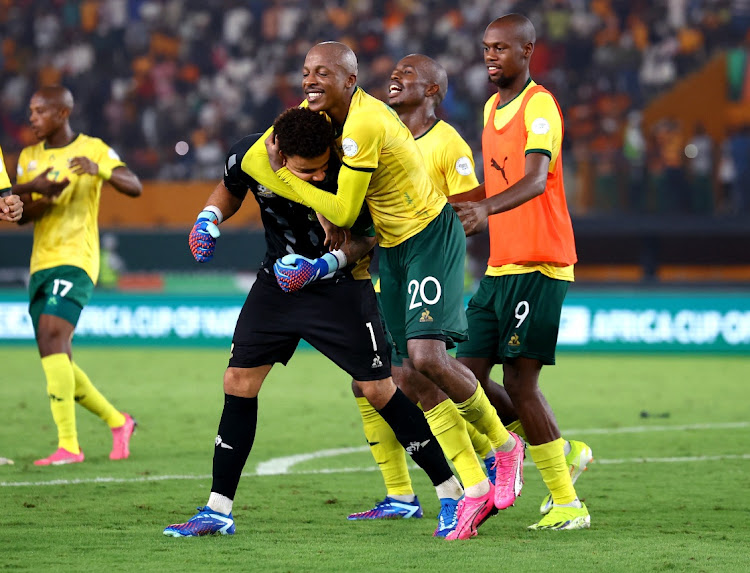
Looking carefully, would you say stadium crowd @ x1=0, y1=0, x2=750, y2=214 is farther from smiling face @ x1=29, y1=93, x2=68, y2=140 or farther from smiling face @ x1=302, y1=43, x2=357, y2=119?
smiling face @ x1=302, y1=43, x2=357, y2=119

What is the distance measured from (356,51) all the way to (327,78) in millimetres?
16814

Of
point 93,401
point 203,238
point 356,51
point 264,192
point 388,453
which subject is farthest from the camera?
point 356,51

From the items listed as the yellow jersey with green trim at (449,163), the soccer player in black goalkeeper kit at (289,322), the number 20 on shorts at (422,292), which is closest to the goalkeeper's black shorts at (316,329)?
the soccer player in black goalkeeper kit at (289,322)

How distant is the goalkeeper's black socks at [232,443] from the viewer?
5398 millimetres

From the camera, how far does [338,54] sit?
17.2ft

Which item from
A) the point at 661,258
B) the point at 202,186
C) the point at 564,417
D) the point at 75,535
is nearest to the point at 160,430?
the point at 564,417

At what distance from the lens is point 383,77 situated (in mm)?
20594

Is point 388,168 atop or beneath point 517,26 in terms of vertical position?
beneath

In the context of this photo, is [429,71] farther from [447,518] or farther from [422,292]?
[447,518]

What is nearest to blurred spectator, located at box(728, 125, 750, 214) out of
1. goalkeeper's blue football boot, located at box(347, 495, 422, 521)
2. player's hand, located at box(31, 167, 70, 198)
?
player's hand, located at box(31, 167, 70, 198)

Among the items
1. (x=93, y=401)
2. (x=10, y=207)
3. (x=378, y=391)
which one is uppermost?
(x=10, y=207)

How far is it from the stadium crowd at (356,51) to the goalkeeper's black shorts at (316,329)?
444 inches

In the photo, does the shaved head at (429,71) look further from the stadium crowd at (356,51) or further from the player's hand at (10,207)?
the stadium crowd at (356,51)

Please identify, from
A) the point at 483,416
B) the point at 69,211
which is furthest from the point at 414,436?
the point at 69,211
